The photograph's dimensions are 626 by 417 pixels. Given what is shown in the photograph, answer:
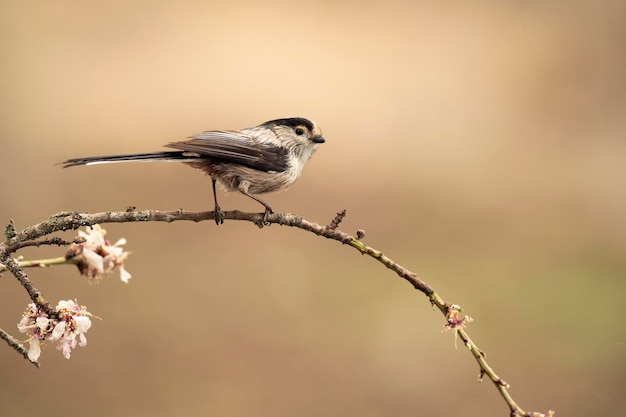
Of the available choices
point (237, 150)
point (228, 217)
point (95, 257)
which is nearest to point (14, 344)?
point (95, 257)

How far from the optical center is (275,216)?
26.6 inches

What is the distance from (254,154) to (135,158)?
0.22m

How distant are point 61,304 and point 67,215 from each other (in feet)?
0.24

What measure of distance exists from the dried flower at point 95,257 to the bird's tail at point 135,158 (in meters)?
0.13

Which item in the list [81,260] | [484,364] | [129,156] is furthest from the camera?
[129,156]

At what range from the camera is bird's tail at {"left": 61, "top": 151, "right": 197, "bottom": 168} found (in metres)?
0.56

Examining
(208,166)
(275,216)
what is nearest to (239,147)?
Answer: (208,166)

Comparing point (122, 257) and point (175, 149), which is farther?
point (175, 149)

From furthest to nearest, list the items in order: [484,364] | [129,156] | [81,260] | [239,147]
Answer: [239,147] → [129,156] → [484,364] → [81,260]

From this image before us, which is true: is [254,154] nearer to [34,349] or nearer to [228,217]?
[228,217]

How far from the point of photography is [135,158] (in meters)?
0.68

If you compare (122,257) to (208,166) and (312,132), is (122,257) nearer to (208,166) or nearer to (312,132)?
(208,166)

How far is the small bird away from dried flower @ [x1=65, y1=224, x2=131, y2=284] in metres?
0.32

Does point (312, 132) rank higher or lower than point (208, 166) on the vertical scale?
higher
